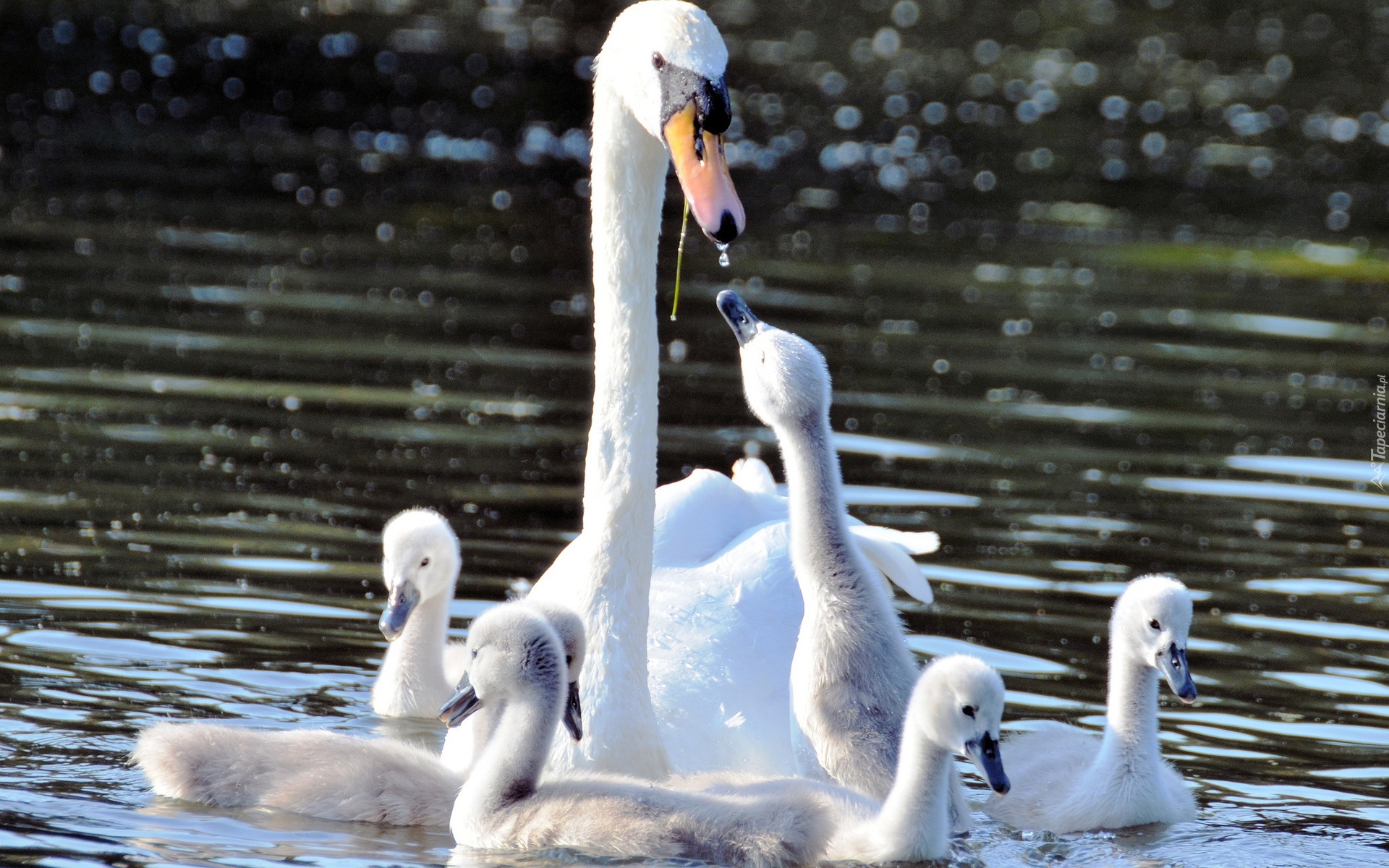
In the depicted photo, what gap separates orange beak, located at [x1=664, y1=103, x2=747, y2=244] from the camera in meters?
5.81

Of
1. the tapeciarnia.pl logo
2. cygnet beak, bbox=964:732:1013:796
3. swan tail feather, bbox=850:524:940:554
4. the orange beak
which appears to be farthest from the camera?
the tapeciarnia.pl logo

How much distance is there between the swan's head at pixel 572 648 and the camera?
6.28 meters

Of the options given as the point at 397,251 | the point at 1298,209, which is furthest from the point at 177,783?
the point at 1298,209

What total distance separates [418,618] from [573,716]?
215cm

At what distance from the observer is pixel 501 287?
646 inches

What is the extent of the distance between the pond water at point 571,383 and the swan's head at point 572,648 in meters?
0.52

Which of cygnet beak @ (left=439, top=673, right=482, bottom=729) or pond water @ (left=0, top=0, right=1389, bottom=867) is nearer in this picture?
cygnet beak @ (left=439, top=673, right=482, bottom=729)

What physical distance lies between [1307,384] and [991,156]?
431 inches

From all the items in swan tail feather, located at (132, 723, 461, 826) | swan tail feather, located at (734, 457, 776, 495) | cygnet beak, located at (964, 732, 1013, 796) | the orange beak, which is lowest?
swan tail feather, located at (132, 723, 461, 826)

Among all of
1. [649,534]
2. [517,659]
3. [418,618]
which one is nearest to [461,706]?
[517,659]

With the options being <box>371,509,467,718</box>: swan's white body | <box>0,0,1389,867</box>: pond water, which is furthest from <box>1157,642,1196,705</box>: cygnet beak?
<box>371,509,467,718</box>: swan's white body

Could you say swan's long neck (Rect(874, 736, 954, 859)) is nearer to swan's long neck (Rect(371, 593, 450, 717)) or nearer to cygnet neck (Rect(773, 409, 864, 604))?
cygnet neck (Rect(773, 409, 864, 604))

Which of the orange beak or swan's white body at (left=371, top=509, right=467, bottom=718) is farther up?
the orange beak

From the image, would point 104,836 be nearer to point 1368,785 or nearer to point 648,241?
point 648,241
